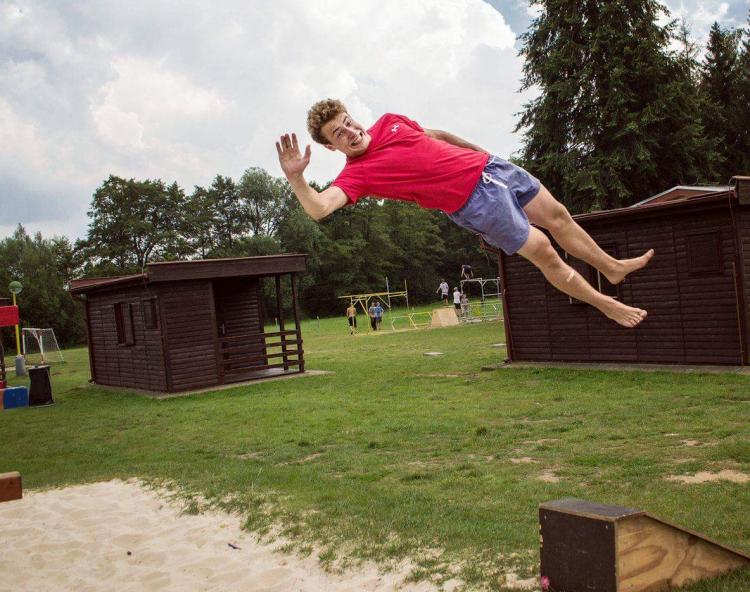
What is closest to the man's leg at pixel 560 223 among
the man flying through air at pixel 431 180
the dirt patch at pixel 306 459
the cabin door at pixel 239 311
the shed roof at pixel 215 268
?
the man flying through air at pixel 431 180

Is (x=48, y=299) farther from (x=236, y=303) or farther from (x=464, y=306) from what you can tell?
(x=236, y=303)

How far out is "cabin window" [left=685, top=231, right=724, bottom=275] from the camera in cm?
1405

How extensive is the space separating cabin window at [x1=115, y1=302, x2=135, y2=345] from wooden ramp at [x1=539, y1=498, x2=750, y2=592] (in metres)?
18.0

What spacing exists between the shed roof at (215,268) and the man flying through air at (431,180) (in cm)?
1500

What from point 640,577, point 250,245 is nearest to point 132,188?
point 250,245

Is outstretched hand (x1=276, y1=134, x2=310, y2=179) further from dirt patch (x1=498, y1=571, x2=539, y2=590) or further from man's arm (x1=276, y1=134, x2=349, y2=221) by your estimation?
dirt patch (x1=498, y1=571, x2=539, y2=590)

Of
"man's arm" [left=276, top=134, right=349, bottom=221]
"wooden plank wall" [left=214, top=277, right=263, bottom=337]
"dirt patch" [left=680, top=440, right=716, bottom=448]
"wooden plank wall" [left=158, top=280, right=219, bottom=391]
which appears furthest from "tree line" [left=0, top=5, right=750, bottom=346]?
"man's arm" [left=276, top=134, right=349, bottom=221]

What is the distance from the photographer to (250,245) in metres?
59.3

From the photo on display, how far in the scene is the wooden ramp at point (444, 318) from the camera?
1467 inches

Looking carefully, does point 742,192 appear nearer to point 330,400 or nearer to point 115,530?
point 330,400

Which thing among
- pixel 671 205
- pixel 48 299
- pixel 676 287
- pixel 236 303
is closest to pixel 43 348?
pixel 48 299

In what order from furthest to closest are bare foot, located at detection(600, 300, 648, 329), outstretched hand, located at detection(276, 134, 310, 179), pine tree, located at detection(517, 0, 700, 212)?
pine tree, located at detection(517, 0, 700, 212) < bare foot, located at detection(600, 300, 648, 329) < outstretched hand, located at detection(276, 134, 310, 179)

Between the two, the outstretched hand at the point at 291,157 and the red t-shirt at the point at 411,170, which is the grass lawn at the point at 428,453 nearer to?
the red t-shirt at the point at 411,170

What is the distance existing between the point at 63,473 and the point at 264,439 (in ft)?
9.19
